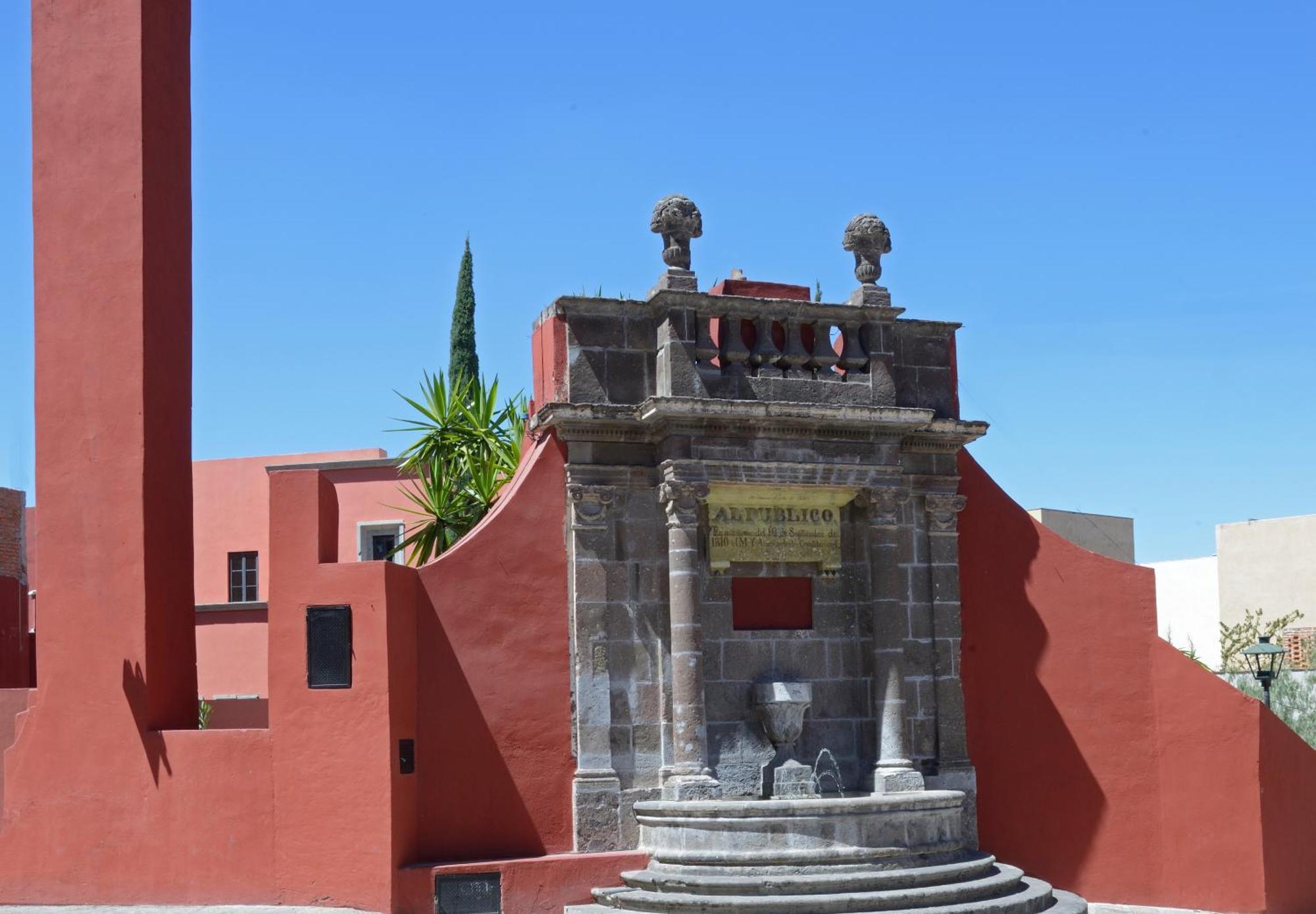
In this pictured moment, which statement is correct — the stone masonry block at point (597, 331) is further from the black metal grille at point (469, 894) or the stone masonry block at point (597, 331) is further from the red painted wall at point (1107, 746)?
the black metal grille at point (469, 894)

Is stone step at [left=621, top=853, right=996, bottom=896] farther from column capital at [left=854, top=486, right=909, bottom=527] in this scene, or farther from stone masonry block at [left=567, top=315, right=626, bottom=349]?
stone masonry block at [left=567, top=315, right=626, bottom=349]

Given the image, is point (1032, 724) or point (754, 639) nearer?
point (754, 639)

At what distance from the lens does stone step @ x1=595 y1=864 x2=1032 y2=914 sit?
10.5 meters

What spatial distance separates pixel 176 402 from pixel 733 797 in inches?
219

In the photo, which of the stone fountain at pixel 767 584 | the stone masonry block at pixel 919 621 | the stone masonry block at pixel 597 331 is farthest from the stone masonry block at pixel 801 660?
the stone masonry block at pixel 597 331

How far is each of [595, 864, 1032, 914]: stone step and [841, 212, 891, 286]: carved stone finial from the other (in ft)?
16.6

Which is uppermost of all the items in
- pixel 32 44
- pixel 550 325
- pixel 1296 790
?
pixel 32 44

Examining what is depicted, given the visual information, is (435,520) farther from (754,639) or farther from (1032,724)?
(1032,724)

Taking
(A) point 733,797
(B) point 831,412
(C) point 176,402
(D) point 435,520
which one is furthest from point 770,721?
(C) point 176,402

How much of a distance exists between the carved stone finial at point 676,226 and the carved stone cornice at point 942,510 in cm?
292

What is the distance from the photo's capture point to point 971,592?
43.3ft

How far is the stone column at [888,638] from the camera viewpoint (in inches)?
486

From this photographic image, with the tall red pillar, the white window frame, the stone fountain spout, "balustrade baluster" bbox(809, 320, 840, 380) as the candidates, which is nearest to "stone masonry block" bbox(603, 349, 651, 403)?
"balustrade baluster" bbox(809, 320, 840, 380)

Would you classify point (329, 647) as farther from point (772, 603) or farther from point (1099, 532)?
point (1099, 532)
